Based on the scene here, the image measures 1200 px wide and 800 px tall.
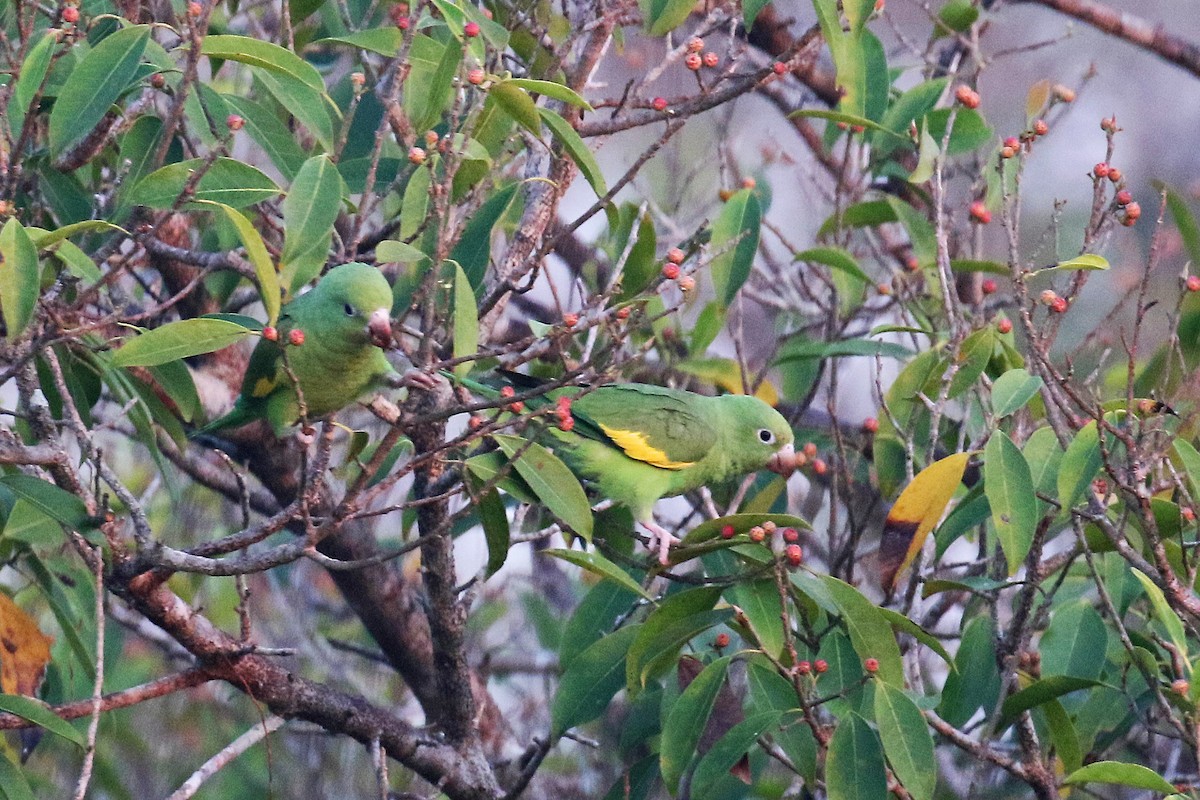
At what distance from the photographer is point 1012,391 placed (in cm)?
254

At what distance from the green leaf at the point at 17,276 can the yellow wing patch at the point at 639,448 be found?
1.65 metres

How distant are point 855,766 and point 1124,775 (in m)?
0.46

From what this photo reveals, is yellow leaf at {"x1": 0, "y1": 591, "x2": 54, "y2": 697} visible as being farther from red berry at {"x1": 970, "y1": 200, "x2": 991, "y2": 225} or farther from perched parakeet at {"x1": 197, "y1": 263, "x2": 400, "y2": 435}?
red berry at {"x1": 970, "y1": 200, "x2": 991, "y2": 225}

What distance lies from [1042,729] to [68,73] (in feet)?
8.00

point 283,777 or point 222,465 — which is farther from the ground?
point 222,465

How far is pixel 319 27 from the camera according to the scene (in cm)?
349

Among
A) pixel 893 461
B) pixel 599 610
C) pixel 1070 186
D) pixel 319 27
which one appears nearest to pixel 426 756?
pixel 599 610

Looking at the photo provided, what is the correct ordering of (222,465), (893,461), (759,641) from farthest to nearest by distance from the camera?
(222,465) → (893,461) → (759,641)

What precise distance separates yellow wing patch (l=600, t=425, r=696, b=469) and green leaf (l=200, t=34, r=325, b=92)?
4.10ft

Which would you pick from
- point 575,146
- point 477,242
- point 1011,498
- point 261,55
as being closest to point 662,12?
point 575,146

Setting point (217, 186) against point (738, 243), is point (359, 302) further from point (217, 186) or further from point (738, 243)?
point (738, 243)

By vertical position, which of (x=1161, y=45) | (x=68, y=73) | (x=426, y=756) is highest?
(x=1161, y=45)

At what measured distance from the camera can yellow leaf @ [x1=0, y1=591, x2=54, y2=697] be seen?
272 cm

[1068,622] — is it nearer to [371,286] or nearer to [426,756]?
[426,756]
